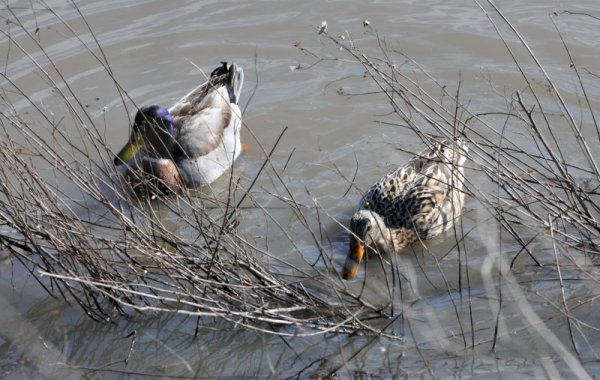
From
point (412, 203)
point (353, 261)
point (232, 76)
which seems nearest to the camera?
point (353, 261)

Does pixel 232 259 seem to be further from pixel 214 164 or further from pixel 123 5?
pixel 123 5

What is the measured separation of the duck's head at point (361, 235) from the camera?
6.31 metres

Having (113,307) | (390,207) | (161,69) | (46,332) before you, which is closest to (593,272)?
(390,207)

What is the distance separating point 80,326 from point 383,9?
16.0 feet

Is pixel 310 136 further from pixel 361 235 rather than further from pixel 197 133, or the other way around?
pixel 361 235

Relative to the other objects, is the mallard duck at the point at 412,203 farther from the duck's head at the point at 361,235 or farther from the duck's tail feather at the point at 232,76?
the duck's tail feather at the point at 232,76

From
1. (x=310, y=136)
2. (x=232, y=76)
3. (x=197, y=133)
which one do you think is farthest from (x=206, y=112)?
(x=310, y=136)

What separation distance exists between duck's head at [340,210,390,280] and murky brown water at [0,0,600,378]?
0.12m

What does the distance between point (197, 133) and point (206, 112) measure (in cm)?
22

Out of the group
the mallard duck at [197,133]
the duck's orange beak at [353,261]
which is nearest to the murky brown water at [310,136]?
the duck's orange beak at [353,261]

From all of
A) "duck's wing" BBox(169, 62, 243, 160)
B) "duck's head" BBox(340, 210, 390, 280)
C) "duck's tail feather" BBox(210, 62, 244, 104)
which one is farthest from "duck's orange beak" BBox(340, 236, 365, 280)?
"duck's tail feather" BBox(210, 62, 244, 104)

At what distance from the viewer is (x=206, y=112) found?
8.38 meters

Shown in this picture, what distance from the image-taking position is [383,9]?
9.56 metres

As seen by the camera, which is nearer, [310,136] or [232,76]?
[310,136]
